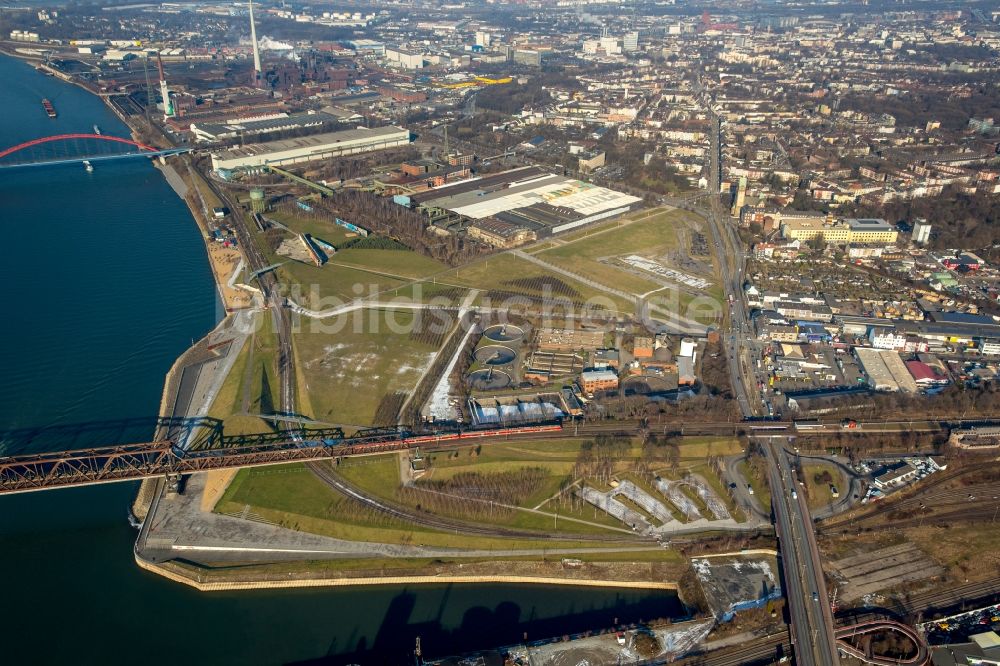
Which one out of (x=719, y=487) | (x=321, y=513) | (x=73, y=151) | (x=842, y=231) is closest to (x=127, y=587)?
(x=321, y=513)

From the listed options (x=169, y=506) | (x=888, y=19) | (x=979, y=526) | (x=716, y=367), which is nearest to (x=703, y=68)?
(x=888, y=19)

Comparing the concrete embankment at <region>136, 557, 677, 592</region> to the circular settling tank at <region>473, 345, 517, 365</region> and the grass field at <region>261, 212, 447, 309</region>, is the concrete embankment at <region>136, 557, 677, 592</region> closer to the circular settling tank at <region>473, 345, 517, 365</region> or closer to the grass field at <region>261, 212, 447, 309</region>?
the circular settling tank at <region>473, 345, 517, 365</region>

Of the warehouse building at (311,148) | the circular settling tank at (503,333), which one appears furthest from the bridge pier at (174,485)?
the warehouse building at (311,148)

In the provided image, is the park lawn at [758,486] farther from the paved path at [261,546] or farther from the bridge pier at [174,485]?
the bridge pier at [174,485]

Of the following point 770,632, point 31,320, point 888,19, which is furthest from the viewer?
point 888,19

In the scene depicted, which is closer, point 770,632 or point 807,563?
point 770,632

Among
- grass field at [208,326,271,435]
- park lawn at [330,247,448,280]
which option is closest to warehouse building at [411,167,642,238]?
park lawn at [330,247,448,280]

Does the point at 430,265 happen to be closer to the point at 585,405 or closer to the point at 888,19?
the point at 585,405
